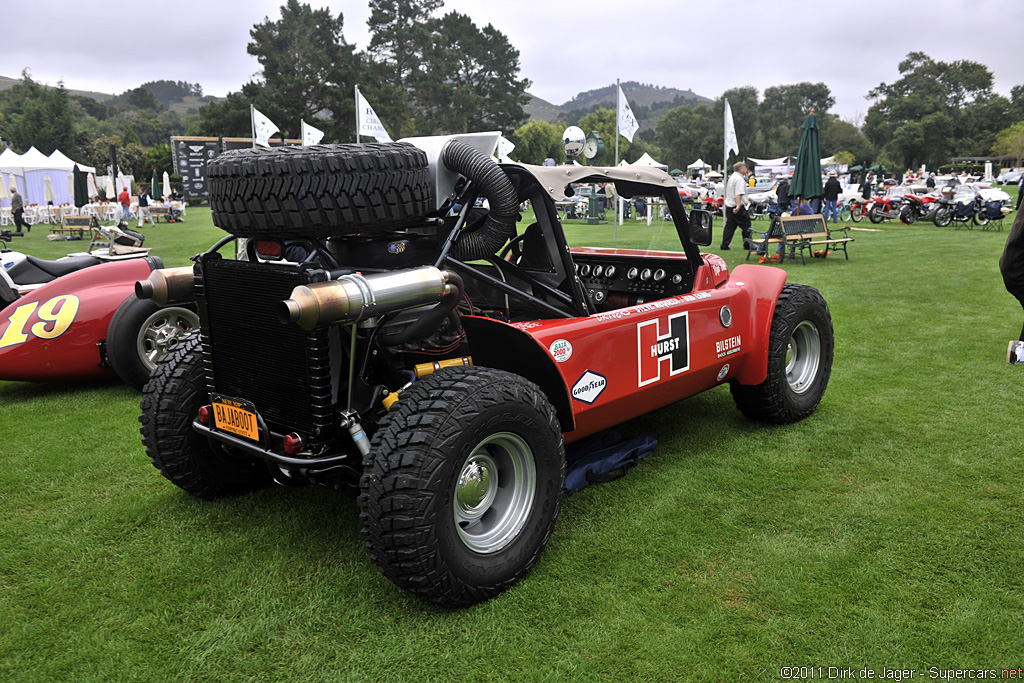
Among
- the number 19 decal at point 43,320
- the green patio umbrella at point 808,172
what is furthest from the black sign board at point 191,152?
the number 19 decal at point 43,320

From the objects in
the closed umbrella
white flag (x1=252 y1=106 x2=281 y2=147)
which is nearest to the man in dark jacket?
white flag (x1=252 y1=106 x2=281 y2=147)

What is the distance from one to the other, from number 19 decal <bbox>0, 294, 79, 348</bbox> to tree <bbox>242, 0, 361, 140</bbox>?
47989mm

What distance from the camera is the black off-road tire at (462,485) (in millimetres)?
2525

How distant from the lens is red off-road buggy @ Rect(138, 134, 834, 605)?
102 inches

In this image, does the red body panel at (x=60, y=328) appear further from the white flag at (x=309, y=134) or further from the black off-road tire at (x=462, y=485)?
the white flag at (x=309, y=134)

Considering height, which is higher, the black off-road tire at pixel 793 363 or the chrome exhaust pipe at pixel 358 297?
the chrome exhaust pipe at pixel 358 297

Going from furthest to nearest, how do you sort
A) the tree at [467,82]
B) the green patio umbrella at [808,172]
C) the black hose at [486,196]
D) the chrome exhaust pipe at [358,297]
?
the tree at [467,82]
the green patio umbrella at [808,172]
the black hose at [486,196]
the chrome exhaust pipe at [358,297]

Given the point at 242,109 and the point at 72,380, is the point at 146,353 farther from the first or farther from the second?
the point at 242,109

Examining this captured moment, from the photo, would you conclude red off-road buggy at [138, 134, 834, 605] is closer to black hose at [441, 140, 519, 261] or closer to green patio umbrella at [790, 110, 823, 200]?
black hose at [441, 140, 519, 261]

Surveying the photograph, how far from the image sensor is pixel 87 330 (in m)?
5.43

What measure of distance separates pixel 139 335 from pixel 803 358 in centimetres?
489

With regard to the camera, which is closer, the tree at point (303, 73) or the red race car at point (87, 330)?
the red race car at point (87, 330)

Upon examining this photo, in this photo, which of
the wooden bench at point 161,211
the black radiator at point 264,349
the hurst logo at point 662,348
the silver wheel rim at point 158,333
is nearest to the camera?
the black radiator at point 264,349

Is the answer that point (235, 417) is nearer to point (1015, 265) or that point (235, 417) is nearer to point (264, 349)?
point (264, 349)
